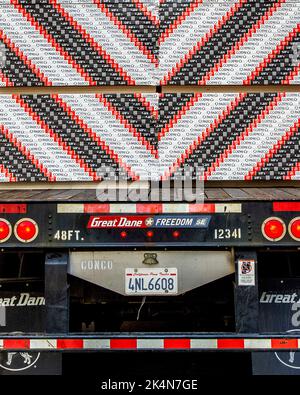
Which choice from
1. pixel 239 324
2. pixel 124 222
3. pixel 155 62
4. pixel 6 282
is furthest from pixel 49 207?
→ pixel 155 62

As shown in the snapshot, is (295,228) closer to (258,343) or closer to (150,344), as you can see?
(258,343)

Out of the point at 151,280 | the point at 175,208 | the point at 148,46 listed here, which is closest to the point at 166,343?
the point at 151,280

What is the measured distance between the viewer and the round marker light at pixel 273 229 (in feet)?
11.2

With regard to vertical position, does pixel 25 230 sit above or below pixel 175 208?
below

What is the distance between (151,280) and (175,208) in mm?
463

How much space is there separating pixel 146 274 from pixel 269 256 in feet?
2.89

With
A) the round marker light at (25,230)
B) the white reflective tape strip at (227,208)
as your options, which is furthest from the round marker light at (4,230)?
the white reflective tape strip at (227,208)

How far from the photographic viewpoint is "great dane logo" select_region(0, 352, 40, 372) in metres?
3.41

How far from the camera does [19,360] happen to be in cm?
342

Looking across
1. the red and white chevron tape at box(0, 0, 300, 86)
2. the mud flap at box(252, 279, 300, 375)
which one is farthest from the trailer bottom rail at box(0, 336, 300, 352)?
the red and white chevron tape at box(0, 0, 300, 86)

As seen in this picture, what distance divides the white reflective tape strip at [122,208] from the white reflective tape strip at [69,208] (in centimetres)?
18

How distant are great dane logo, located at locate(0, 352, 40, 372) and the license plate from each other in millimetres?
679

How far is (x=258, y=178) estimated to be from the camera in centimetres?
438

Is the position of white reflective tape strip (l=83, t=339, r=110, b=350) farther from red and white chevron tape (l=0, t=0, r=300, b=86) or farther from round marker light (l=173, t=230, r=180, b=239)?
red and white chevron tape (l=0, t=0, r=300, b=86)
